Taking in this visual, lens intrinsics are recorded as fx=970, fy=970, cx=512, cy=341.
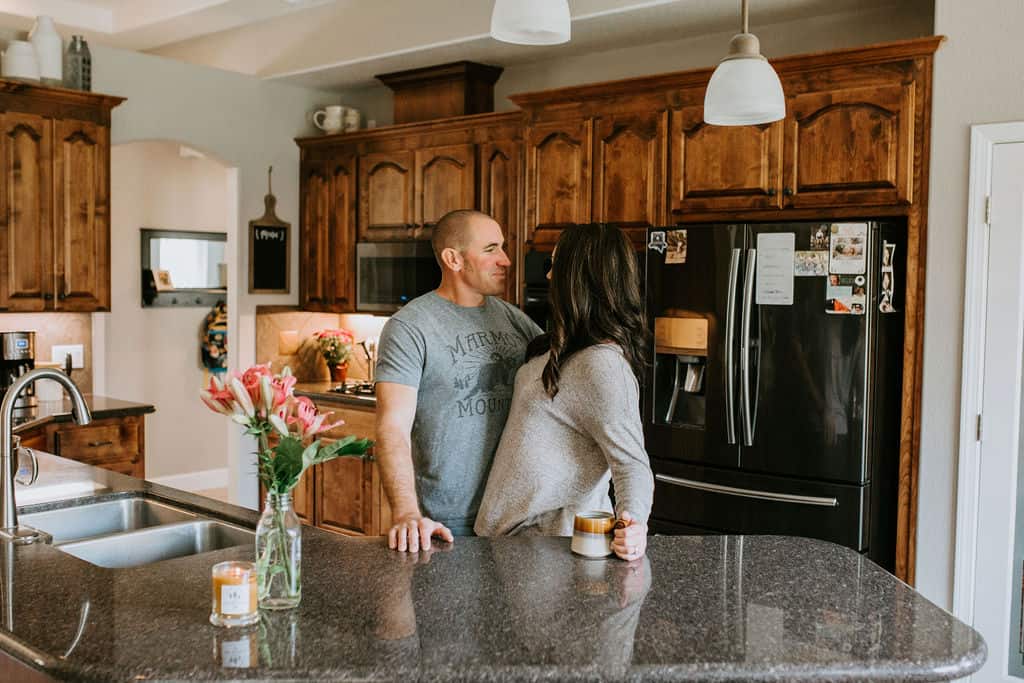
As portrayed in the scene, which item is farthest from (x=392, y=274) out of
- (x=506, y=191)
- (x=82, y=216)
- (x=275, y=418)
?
(x=275, y=418)

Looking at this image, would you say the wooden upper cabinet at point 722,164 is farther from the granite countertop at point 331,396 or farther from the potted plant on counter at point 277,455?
the potted plant on counter at point 277,455

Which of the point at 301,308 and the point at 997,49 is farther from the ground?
the point at 997,49

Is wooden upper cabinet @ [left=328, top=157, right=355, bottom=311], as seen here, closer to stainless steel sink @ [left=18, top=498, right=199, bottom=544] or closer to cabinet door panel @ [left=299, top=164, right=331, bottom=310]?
cabinet door panel @ [left=299, top=164, right=331, bottom=310]

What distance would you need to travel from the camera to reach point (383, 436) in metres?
2.21

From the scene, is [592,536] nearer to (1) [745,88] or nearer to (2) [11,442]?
(1) [745,88]

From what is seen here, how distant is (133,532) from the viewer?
2.38 metres

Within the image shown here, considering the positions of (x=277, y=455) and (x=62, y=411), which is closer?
(x=277, y=455)

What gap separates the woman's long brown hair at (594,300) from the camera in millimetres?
2076

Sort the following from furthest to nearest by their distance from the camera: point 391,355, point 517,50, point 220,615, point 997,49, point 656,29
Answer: point 517,50
point 656,29
point 997,49
point 391,355
point 220,615

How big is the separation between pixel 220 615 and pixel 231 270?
4.15 m

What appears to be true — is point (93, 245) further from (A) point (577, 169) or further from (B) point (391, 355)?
(B) point (391, 355)

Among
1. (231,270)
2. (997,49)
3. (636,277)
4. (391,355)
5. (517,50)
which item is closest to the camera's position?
(636,277)

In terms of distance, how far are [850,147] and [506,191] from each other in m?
1.75

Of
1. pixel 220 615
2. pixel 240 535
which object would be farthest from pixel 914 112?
pixel 220 615
